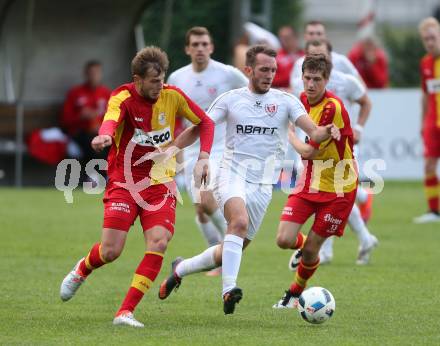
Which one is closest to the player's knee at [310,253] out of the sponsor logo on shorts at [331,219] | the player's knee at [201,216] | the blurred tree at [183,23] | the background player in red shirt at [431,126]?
the sponsor logo on shorts at [331,219]

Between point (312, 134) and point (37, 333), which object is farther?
point (312, 134)

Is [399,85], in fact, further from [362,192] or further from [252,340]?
[252,340]

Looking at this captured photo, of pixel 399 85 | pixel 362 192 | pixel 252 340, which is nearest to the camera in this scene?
pixel 252 340

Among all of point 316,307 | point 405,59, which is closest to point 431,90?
point 316,307

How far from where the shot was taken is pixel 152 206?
844cm

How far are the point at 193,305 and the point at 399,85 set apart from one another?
24014mm

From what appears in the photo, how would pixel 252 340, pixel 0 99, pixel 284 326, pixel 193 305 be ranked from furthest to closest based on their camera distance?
pixel 0 99
pixel 193 305
pixel 284 326
pixel 252 340

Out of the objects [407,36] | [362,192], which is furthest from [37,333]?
[407,36]

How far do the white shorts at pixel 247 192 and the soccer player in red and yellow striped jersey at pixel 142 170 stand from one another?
415mm

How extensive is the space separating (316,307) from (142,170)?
1.57 metres

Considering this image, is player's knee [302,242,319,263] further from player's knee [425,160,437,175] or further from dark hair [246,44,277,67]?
player's knee [425,160,437,175]

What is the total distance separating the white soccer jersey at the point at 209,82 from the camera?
1145 cm

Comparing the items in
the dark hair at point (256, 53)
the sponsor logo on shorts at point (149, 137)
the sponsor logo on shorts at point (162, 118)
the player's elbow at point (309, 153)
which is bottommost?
the player's elbow at point (309, 153)

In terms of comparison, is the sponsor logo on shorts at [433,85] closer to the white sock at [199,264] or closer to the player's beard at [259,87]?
the player's beard at [259,87]
